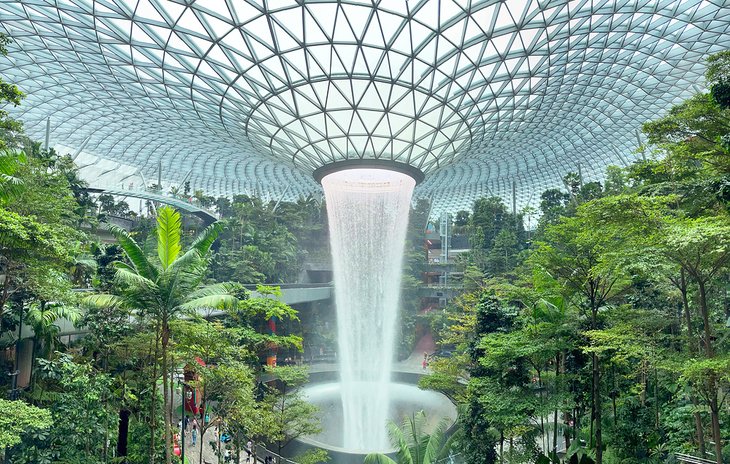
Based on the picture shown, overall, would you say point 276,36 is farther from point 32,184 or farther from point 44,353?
point 44,353

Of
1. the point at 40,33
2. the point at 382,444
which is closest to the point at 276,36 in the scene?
the point at 40,33

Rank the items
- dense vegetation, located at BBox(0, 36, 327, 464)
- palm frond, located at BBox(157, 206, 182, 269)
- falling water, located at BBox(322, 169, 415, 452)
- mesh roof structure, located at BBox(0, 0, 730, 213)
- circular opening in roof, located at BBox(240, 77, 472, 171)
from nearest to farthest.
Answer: dense vegetation, located at BBox(0, 36, 327, 464) → palm frond, located at BBox(157, 206, 182, 269) → mesh roof structure, located at BBox(0, 0, 730, 213) → circular opening in roof, located at BBox(240, 77, 472, 171) → falling water, located at BBox(322, 169, 415, 452)

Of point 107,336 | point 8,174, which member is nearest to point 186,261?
point 8,174

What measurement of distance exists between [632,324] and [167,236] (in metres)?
14.9

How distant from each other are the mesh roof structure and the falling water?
4.24 metres

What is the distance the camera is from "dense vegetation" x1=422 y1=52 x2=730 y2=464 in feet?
37.4

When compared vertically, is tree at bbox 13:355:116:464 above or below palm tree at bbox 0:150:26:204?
below

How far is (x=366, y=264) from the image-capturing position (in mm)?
43406

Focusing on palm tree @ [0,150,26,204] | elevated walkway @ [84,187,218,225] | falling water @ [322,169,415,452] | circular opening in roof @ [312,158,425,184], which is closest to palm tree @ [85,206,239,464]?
palm tree @ [0,150,26,204]

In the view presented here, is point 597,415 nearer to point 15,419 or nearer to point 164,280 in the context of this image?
point 164,280

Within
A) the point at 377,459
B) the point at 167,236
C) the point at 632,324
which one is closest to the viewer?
the point at 167,236

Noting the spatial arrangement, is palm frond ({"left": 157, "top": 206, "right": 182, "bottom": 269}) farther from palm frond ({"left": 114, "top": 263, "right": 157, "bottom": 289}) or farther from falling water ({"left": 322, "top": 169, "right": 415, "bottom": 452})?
falling water ({"left": 322, "top": 169, "right": 415, "bottom": 452})

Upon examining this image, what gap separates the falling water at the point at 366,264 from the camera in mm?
38562

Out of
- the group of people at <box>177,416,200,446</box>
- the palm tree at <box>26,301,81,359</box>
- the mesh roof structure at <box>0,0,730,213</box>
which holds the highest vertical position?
the mesh roof structure at <box>0,0,730,213</box>
